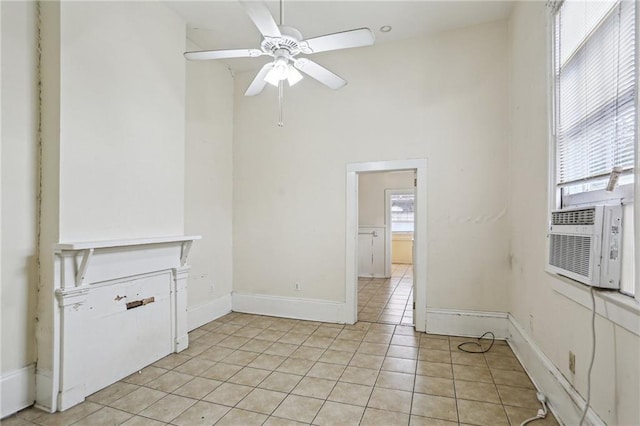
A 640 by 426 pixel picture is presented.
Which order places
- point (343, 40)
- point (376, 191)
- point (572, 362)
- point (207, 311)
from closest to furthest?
point (572, 362), point (343, 40), point (207, 311), point (376, 191)

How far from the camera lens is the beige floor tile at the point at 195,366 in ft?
9.19

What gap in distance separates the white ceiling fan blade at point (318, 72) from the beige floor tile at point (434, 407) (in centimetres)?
251

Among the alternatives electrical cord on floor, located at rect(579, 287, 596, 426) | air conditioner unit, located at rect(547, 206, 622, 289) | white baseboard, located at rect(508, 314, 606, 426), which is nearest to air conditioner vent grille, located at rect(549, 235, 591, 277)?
air conditioner unit, located at rect(547, 206, 622, 289)

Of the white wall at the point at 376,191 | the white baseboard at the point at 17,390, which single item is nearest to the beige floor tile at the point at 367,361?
the white baseboard at the point at 17,390

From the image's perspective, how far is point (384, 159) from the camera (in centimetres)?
395

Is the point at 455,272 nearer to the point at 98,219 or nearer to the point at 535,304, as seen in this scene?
the point at 535,304

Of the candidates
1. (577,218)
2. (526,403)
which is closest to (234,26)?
(577,218)

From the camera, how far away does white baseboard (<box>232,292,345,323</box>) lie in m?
4.12

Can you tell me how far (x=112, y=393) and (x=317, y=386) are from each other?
1579 mm

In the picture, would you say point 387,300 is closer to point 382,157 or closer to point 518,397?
point 382,157

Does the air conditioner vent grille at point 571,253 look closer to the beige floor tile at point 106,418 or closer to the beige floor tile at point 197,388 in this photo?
the beige floor tile at point 197,388

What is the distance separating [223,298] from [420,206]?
290 cm

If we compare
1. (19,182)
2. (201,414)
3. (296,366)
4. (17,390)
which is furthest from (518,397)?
(19,182)

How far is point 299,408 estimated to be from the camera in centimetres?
225
